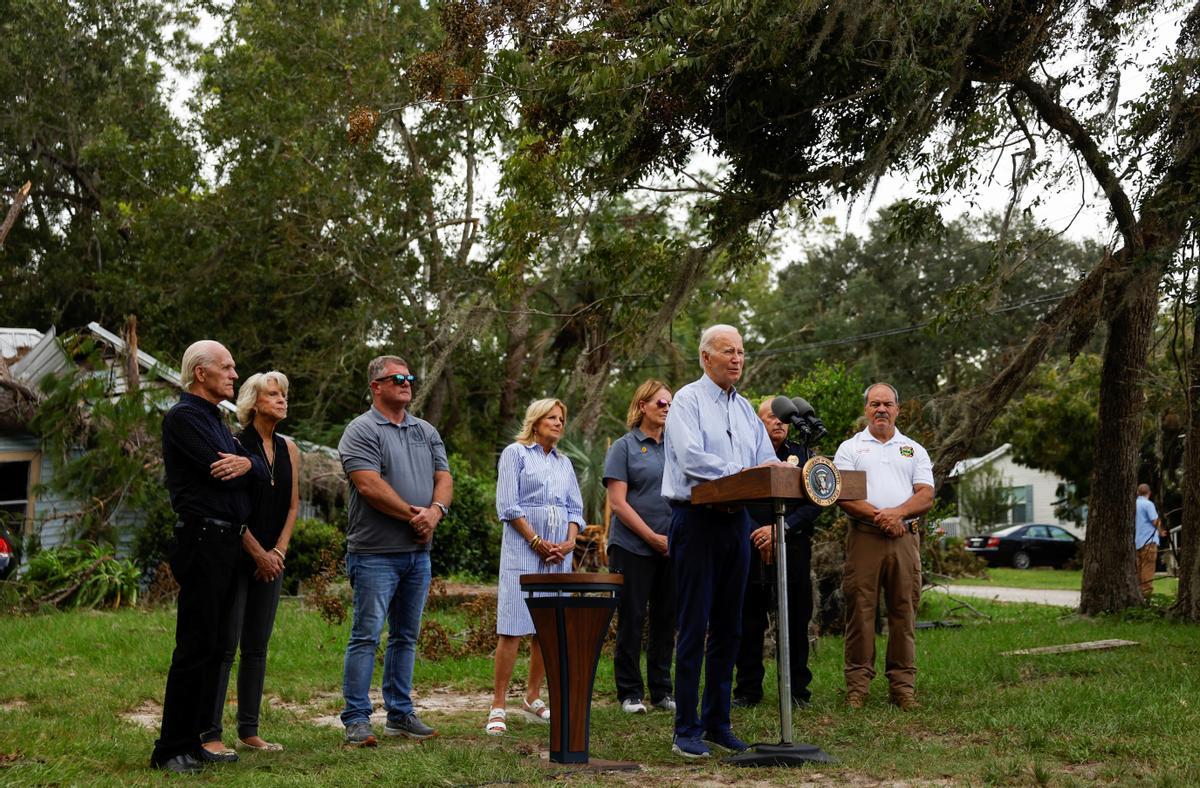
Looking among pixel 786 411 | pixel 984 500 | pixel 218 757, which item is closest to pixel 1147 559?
pixel 786 411

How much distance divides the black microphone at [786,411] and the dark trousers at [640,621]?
6.94 feet

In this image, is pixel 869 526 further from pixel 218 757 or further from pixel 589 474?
pixel 589 474

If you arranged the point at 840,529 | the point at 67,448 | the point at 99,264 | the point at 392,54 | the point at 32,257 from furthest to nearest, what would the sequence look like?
the point at 32,257
the point at 99,264
the point at 392,54
the point at 67,448
the point at 840,529

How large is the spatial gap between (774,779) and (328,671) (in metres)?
5.16

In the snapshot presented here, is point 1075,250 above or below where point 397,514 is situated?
above

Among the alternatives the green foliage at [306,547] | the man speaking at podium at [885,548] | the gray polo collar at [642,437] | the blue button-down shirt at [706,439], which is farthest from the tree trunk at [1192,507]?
the green foliage at [306,547]

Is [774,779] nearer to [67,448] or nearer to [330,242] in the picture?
[67,448]

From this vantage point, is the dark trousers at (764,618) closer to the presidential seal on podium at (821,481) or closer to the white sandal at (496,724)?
the white sandal at (496,724)

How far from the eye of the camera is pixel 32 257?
97.6 feet

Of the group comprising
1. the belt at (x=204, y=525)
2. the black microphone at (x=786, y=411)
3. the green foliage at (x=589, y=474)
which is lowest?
the belt at (x=204, y=525)

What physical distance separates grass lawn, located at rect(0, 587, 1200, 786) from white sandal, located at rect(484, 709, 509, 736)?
0.41 feet

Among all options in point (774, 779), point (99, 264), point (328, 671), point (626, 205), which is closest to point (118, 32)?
point (99, 264)

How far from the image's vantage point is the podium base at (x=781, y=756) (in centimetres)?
564

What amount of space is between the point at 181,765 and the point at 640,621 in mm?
3144
